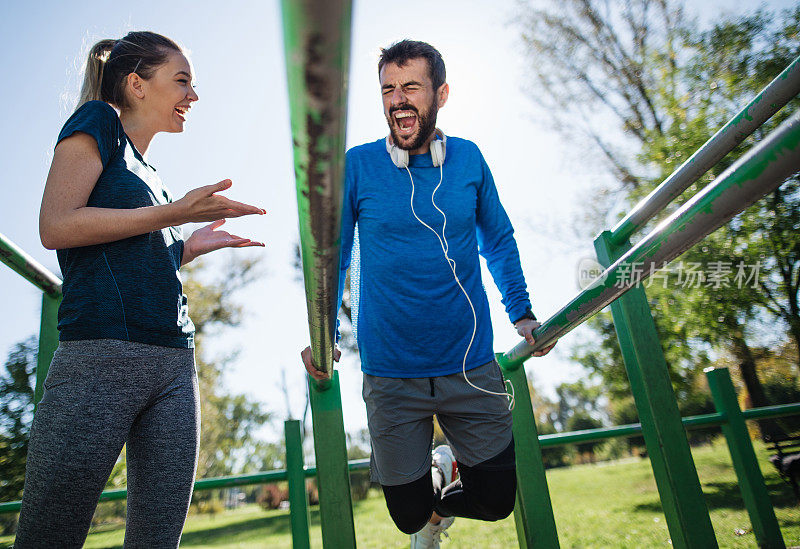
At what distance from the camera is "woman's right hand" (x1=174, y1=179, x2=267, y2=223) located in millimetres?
860

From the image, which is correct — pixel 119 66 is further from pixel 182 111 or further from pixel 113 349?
pixel 113 349

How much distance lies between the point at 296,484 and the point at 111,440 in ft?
4.68

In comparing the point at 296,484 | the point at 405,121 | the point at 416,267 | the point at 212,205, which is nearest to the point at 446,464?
the point at 296,484

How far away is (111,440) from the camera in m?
0.92

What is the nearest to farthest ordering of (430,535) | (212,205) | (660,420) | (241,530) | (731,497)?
(212,205), (660,420), (430,535), (731,497), (241,530)

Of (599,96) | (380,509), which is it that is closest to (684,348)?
(599,96)

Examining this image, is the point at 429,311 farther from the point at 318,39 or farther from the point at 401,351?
the point at 318,39

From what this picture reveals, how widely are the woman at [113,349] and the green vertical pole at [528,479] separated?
1042 millimetres

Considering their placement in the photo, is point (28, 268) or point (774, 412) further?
point (774, 412)

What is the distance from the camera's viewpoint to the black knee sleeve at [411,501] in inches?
59.7

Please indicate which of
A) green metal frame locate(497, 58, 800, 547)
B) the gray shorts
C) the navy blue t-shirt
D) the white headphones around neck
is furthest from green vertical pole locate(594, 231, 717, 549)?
the navy blue t-shirt

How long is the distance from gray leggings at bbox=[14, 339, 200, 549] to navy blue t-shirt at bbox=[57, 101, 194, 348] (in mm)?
33

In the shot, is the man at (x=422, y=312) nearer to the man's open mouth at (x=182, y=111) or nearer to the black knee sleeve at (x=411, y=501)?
the black knee sleeve at (x=411, y=501)

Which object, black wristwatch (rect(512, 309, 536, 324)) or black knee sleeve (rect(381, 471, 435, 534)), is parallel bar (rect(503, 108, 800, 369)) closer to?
black wristwatch (rect(512, 309, 536, 324))
